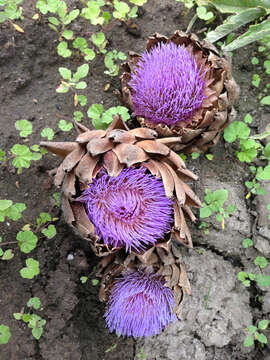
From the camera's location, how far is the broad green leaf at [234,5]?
5.64 feet

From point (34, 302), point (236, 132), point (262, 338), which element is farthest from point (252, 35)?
point (34, 302)

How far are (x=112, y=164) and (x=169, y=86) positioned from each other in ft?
1.33

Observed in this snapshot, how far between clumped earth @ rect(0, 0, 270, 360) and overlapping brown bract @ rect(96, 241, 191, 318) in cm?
16

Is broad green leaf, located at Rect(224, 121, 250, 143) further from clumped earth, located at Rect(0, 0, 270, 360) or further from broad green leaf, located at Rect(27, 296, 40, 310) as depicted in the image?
broad green leaf, located at Rect(27, 296, 40, 310)

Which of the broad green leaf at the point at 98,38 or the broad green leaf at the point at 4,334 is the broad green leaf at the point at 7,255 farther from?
the broad green leaf at the point at 98,38

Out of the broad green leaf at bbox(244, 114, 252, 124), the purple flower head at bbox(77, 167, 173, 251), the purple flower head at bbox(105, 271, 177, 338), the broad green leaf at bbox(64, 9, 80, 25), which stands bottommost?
the purple flower head at bbox(105, 271, 177, 338)

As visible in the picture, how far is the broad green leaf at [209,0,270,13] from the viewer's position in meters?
1.72

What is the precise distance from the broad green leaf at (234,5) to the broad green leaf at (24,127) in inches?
37.5

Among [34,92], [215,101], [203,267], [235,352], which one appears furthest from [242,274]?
[34,92]

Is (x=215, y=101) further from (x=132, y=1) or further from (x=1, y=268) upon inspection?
(x=1, y=268)

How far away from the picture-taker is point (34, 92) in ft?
5.85

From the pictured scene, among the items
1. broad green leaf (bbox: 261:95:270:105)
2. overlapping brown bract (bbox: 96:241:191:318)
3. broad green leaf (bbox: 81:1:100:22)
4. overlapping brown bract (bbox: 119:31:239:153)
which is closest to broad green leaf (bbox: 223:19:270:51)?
overlapping brown bract (bbox: 119:31:239:153)

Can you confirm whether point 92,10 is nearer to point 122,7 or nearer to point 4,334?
point 122,7

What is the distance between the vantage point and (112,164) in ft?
4.29
